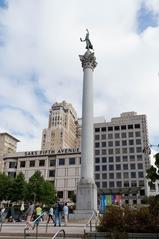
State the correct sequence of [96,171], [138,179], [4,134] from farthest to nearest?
[4,134] < [96,171] < [138,179]

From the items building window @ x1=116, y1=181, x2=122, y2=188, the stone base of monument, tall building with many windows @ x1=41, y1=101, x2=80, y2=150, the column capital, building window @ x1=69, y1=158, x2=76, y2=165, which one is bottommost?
the stone base of monument

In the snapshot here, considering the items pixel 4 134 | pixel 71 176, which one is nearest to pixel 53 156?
pixel 71 176

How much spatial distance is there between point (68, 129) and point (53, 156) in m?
87.7

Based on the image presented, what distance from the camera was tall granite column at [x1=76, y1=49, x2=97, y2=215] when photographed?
34.4m

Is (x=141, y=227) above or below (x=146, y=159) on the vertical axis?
below

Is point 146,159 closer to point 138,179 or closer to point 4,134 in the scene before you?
point 138,179

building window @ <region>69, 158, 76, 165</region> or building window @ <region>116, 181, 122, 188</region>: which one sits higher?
building window @ <region>69, 158, 76, 165</region>

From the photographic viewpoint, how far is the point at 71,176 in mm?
90438

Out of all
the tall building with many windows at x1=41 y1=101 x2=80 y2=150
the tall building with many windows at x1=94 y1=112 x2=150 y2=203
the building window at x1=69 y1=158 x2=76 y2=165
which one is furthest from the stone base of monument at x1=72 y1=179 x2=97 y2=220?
the tall building with many windows at x1=41 y1=101 x2=80 y2=150

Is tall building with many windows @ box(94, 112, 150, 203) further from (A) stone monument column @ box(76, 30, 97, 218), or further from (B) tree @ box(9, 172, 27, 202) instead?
(A) stone monument column @ box(76, 30, 97, 218)

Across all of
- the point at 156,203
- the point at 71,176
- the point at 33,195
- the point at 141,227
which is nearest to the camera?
the point at 156,203

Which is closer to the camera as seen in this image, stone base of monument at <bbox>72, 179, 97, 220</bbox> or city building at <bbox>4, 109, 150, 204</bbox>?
stone base of monument at <bbox>72, 179, 97, 220</bbox>

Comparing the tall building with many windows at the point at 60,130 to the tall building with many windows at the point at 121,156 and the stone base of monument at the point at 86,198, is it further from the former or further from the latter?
the stone base of monument at the point at 86,198

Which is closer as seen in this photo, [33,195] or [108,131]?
[33,195]
